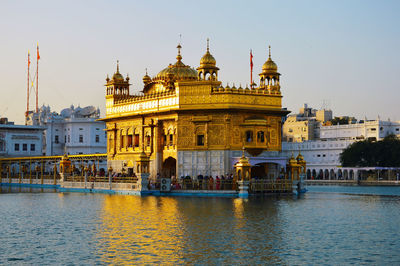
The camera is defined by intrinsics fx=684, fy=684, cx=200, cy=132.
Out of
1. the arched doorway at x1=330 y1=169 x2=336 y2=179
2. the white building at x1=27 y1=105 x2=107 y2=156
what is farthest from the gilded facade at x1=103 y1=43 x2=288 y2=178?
the arched doorway at x1=330 y1=169 x2=336 y2=179

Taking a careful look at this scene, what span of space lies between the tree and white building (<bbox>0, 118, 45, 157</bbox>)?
47167 mm

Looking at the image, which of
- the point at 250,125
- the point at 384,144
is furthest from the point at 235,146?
Answer: the point at 384,144

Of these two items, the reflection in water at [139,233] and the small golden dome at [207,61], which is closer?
the reflection in water at [139,233]

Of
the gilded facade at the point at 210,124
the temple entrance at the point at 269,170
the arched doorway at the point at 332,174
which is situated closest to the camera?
the gilded facade at the point at 210,124

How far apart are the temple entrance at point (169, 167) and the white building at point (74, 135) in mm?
59489

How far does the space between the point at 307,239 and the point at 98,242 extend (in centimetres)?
647

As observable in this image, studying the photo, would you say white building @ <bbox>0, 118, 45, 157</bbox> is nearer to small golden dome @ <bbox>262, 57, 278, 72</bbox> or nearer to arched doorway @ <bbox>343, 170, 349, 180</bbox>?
arched doorway @ <bbox>343, 170, 349, 180</bbox>

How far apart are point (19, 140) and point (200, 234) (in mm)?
76032

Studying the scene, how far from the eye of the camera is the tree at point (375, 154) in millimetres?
99812

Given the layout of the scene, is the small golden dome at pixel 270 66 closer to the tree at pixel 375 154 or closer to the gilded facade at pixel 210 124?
the gilded facade at pixel 210 124

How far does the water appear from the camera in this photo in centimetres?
1816

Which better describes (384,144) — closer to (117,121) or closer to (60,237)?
(117,121)

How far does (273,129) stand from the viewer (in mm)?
44781

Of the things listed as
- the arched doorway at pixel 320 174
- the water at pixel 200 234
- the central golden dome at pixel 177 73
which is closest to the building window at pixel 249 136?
the central golden dome at pixel 177 73
